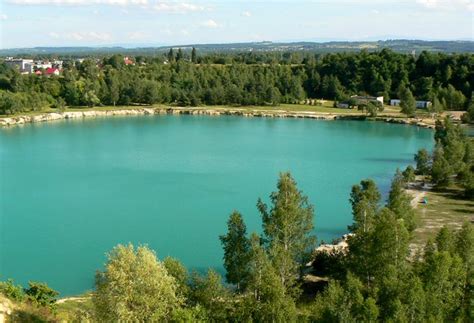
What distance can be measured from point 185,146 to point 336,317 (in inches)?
1138

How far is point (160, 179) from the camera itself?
2809 centimetres

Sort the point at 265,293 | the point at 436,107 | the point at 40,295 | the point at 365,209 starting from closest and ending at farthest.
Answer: the point at 265,293 < the point at 40,295 < the point at 365,209 < the point at 436,107

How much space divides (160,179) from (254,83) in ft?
105

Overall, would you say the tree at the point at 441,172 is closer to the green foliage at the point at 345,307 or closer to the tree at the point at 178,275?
the green foliage at the point at 345,307

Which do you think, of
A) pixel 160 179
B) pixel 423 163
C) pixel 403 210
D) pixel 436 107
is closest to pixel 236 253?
pixel 403 210

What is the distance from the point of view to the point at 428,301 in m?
10.2

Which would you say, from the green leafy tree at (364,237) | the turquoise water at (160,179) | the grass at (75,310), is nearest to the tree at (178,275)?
the grass at (75,310)

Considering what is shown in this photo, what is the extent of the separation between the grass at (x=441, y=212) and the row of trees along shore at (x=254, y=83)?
28.8 m

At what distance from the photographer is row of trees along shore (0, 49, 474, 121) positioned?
5431cm

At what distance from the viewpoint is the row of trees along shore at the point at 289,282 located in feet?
32.1

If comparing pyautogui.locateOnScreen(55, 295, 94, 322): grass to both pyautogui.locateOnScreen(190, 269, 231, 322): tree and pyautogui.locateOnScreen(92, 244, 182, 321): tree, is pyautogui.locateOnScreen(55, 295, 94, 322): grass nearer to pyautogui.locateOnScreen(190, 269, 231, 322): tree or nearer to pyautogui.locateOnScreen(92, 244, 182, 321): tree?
pyautogui.locateOnScreen(92, 244, 182, 321): tree

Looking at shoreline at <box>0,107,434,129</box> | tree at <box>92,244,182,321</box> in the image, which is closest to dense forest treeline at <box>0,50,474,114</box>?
shoreline at <box>0,107,434,129</box>

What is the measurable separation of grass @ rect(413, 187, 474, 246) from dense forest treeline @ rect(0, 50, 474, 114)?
1153 inches

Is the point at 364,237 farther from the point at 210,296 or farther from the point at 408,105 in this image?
the point at 408,105
